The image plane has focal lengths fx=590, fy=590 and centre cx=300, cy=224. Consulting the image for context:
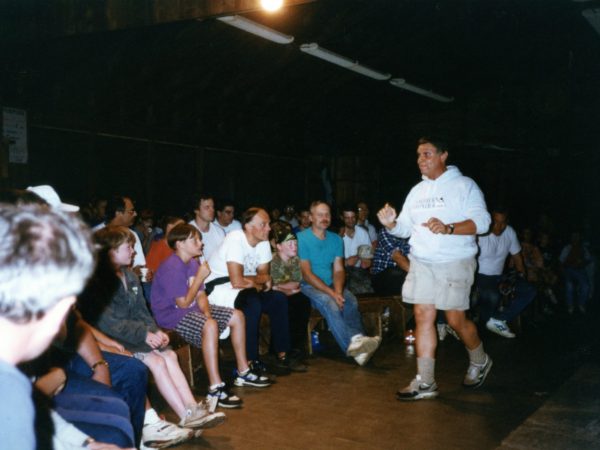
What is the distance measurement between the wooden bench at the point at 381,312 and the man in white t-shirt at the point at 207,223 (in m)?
1.47

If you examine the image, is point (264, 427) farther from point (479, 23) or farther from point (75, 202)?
point (479, 23)

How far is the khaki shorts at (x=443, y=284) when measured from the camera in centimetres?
438

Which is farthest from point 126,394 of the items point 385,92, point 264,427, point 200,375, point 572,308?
point 385,92

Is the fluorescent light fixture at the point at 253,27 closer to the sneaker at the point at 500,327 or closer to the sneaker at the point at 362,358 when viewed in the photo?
the sneaker at the point at 362,358

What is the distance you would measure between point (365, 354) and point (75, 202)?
4.76m

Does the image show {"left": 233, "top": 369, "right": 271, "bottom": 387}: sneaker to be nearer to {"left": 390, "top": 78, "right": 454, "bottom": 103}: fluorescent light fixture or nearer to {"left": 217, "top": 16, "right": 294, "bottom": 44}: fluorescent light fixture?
{"left": 217, "top": 16, "right": 294, "bottom": 44}: fluorescent light fixture

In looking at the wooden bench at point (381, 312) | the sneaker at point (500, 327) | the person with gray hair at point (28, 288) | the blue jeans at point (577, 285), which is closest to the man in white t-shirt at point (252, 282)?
the wooden bench at point (381, 312)

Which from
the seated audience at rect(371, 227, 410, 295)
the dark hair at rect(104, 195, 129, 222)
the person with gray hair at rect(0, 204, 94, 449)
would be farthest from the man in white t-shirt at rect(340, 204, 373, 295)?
the person with gray hair at rect(0, 204, 94, 449)

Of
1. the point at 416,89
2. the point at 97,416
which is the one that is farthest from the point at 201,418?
the point at 416,89

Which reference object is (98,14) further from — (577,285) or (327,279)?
(577,285)

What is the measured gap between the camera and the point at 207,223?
21.8 feet

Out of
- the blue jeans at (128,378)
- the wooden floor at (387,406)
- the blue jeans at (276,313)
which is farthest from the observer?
the blue jeans at (276,313)

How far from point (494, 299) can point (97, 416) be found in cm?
544

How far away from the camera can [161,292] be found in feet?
15.1
